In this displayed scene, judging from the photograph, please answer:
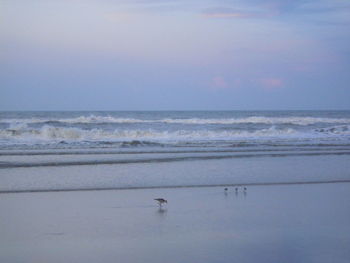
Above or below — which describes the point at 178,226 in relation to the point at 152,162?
below

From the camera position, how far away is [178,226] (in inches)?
355

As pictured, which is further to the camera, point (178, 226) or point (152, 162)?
point (152, 162)

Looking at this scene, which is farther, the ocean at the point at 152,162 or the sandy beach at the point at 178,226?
the ocean at the point at 152,162

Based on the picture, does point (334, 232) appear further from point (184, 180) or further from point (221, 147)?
point (221, 147)

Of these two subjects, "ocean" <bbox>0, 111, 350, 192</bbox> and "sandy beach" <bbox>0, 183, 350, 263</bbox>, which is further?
"ocean" <bbox>0, 111, 350, 192</bbox>

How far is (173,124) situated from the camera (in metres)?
47.6

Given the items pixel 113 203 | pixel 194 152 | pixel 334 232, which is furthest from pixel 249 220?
pixel 194 152

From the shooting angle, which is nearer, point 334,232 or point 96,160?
point 334,232

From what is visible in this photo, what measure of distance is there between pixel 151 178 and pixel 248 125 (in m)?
31.3

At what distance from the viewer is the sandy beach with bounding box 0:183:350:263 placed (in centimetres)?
739

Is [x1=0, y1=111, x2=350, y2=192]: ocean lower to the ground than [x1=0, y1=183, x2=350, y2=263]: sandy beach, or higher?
higher

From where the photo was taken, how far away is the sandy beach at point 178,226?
24.3 ft

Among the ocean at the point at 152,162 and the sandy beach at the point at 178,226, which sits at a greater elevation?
the ocean at the point at 152,162

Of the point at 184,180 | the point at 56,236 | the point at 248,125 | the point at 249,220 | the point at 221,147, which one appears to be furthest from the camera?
the point at 248,125
